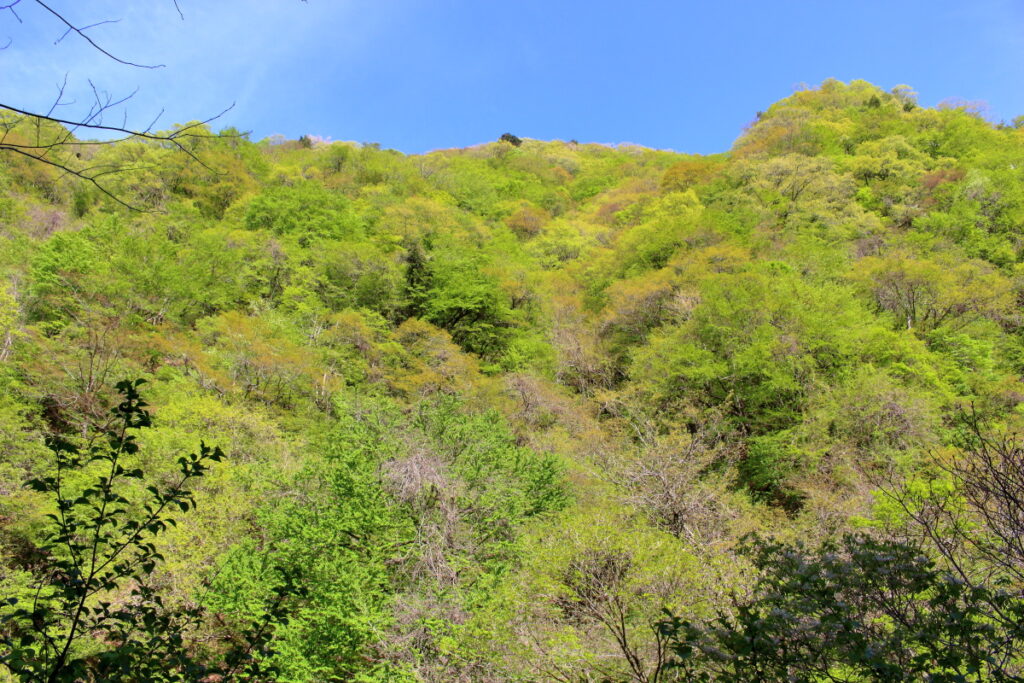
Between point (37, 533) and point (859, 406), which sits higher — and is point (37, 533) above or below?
below

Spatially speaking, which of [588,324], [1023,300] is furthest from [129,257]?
[1023,300]

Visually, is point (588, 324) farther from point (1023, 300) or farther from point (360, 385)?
point (1023, 300)

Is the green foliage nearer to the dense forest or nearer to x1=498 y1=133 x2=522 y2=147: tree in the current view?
the dense forest

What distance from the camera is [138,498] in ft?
34.3

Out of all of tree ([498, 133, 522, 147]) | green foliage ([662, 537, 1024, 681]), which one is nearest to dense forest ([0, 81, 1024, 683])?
green foliage ([662, 537, 1024, 681])

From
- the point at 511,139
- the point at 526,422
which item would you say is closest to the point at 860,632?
the point at 526,422

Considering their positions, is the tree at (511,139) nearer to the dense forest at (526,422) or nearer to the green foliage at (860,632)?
the dense forest at (526,422)

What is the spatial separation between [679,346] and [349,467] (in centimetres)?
1175

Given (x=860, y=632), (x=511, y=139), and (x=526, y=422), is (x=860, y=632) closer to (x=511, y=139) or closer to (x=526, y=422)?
(x=526, y=422)

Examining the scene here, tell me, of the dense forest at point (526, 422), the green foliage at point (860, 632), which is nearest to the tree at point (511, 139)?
the dense forest at point (526, 422)

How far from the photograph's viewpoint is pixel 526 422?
691 inches

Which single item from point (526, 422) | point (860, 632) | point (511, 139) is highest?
point (511, 139)

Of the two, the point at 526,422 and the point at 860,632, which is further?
the point at 526,422

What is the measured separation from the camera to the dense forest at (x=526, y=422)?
3832 millimetres
